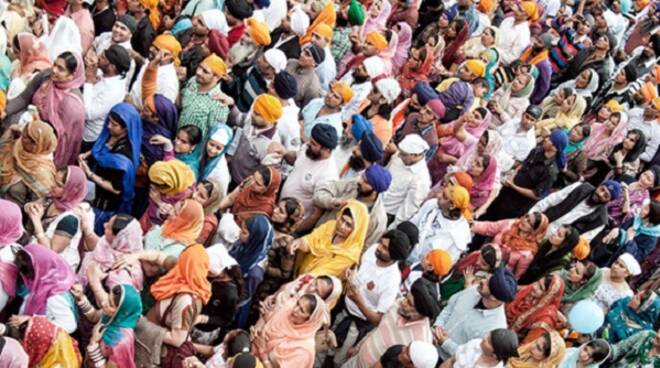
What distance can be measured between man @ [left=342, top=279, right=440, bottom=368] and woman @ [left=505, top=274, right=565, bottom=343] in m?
0.94

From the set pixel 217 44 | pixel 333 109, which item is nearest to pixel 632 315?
pixel 333 109

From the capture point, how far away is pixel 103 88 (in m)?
5.94

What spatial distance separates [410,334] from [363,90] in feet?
9.56

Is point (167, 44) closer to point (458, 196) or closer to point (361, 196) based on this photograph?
point (361, 196)

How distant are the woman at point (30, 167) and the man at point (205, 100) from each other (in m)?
1.20

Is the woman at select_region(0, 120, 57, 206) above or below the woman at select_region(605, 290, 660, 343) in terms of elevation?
above

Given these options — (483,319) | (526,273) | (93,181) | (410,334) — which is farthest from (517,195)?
(93,181)

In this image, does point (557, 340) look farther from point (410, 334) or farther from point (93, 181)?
point (93, 181)

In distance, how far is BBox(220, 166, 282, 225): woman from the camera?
5660 mm

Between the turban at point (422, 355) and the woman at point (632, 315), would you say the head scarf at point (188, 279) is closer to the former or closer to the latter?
the turban at point (422, 355)

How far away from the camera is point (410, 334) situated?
5.00 metres

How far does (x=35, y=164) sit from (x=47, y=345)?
154 cm

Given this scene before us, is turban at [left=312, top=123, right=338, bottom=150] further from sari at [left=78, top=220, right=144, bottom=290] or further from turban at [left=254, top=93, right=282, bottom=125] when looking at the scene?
sari at [left=78, top=220, right=144, bottom=290]

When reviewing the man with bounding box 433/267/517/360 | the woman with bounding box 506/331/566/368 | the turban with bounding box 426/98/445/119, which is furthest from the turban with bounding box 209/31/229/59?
the woman with bounding box 506/331/566/368
